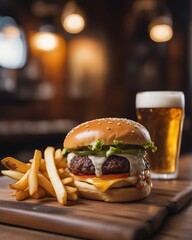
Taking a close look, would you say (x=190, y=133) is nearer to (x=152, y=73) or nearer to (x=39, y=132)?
(x=152, y=73)

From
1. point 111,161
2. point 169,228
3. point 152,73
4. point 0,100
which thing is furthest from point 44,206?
point 152,73

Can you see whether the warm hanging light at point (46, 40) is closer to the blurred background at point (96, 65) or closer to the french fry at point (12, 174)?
the blurred background at point (96, 65)

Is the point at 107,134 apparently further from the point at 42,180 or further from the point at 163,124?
the point at 163,124

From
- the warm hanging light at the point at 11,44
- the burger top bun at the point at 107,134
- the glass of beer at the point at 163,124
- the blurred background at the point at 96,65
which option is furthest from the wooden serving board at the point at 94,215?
the blurred background at the point at 96,65

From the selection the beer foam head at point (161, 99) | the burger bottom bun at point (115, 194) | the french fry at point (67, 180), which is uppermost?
the beer foam head at point (161, 99)

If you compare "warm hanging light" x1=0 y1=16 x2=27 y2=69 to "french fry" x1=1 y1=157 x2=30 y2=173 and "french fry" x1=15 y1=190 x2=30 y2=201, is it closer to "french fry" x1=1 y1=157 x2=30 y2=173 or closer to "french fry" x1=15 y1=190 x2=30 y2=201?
"french fry" x1=1 y1=157 x2=30 y2=173

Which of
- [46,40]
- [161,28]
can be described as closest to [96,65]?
[46,40]
